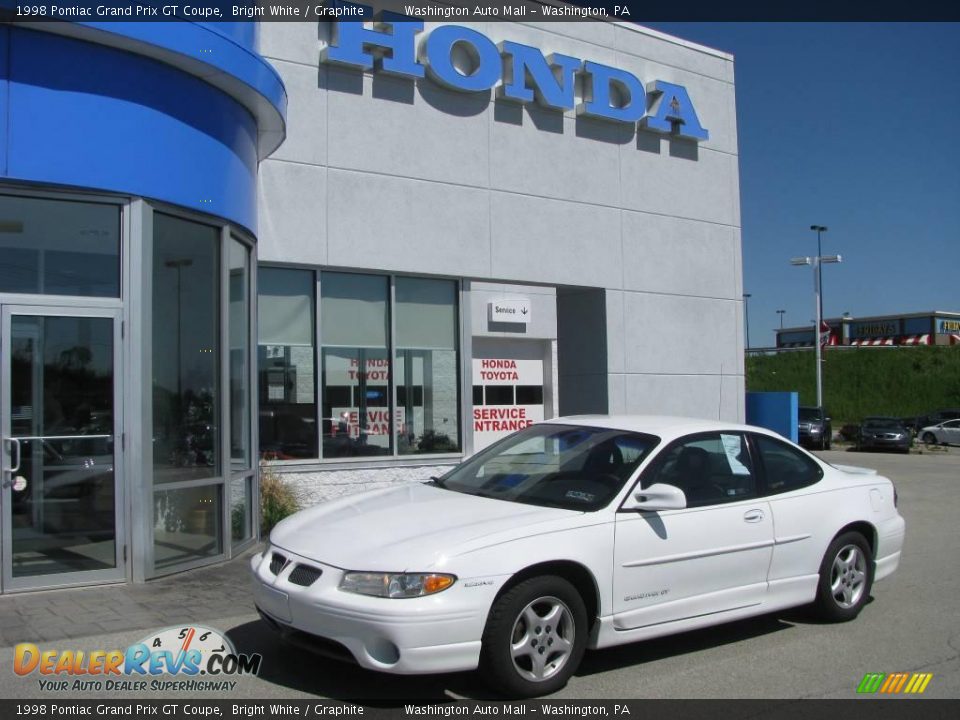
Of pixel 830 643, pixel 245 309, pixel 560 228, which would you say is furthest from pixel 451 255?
pixel 830 643

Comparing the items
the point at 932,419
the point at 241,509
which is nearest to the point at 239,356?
the point at 241,509

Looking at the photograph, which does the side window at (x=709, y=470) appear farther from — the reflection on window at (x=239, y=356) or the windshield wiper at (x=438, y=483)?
the reflection on window at (x=239, y=356)

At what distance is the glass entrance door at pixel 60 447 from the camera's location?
7.36 meters

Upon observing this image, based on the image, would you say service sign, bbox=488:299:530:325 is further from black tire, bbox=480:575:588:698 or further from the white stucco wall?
black tire, bbox=480:575:588:698

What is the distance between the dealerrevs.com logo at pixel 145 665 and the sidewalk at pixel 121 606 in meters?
0.39

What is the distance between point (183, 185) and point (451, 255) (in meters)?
4.75

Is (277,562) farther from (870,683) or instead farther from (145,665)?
(870,683)

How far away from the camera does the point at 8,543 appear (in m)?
7.27

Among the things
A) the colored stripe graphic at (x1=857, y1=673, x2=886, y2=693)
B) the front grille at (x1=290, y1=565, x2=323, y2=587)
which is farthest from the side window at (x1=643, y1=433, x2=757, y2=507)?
the front grille at (x1=290, y1=565, x2=323, y2=587)

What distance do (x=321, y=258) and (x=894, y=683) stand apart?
25.9ft

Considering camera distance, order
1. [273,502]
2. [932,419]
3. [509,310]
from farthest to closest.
A: 1. [932,419]
2. [509,310]
3. [273,502]

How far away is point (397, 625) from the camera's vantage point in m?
4.67

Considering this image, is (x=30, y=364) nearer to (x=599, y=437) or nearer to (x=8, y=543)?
(x=8, y=543)

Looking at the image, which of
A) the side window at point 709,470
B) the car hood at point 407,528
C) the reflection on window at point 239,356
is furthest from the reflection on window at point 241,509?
the side window at point 709,470
